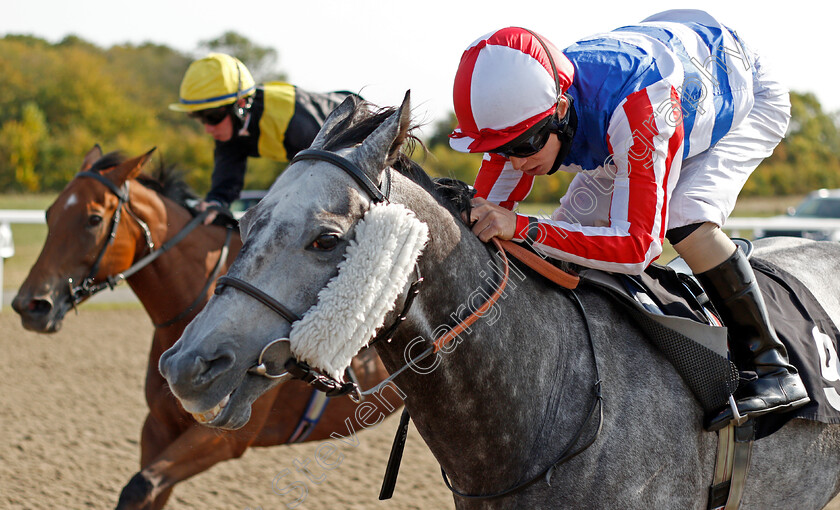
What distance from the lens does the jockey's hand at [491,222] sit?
1.96 metres

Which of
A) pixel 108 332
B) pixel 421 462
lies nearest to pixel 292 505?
pixel 421 462

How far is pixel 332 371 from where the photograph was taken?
5.33 feet

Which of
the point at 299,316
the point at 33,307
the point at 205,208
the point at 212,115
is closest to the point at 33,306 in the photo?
the point at 33,307

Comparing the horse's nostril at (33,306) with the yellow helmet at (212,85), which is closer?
the horse's nostril at (33,306)

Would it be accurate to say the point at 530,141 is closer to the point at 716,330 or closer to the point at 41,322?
the point at 716,330

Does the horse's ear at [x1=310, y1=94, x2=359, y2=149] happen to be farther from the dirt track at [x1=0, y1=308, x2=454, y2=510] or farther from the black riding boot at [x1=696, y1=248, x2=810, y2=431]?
the dirt track at [x1=0, y1=308, x2=454, y2=510]

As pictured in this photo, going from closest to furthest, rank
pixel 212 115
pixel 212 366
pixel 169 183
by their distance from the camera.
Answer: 1. pixel 212 366
2. pixel 169 183
3. pixel 212 115

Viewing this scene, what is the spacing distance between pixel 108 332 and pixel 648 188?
721 cm

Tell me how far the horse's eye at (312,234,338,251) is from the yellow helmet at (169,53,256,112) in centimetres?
288

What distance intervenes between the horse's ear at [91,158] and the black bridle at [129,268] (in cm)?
10

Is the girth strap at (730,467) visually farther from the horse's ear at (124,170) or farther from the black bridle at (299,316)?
the horse's ear at (124,170)

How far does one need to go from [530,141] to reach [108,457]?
3.85 meters

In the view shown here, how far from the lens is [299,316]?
5.21 ft

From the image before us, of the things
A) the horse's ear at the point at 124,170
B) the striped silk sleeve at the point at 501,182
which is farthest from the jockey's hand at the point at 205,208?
the striped silk sleeve at the point at 501,182
